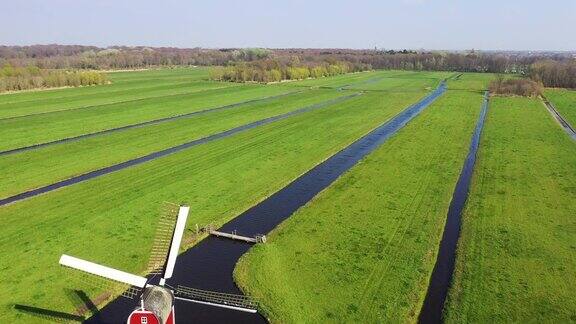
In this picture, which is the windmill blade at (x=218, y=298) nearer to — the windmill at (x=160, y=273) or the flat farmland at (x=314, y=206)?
the flat farmland at (x=314, y=206)

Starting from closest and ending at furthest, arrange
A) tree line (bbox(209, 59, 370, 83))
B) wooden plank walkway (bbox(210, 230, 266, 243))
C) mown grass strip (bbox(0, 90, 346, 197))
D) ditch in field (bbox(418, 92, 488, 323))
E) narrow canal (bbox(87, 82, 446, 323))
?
narrow canal (bbox(87, 82, 446, 323))
ditch in field (bbox(418, 92, 488, 323))
wooden plank walkway (bbox(210, 230, 266, 243))
mown grass strip (bbox(0, 90, 346, 197))
tree line (bbox(209, 59, 370, 83))

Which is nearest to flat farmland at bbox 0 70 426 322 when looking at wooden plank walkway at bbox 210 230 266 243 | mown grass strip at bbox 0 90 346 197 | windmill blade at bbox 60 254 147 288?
mown grass strip at bbox 0 90 346 197

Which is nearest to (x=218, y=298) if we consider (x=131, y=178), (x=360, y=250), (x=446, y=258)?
(x=360, y=250)

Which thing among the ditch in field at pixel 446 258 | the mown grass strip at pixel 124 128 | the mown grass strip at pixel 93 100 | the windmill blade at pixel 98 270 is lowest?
the ditch in field at pixel 446 258

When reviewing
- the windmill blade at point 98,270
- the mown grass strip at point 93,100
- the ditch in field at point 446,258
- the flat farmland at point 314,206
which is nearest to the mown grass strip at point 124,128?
the flat farmland at point 314,206

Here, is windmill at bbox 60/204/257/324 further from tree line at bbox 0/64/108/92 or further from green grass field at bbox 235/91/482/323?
tree line at bbox 0/64/108/92

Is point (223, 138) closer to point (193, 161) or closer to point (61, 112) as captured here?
point (193, 161)
